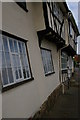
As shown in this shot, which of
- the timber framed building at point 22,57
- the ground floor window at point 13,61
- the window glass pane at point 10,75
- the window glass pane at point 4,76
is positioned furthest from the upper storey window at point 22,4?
the window glass pane at point 4,76

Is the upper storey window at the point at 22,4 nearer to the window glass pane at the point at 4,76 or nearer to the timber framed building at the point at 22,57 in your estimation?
the timber framed building at the point at 22,57

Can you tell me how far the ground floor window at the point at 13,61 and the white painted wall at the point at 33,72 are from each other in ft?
0.84

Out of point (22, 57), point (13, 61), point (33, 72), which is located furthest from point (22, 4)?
point (33, 72)

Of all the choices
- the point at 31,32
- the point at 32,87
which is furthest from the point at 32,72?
the point at 31,32

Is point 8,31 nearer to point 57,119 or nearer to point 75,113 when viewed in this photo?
point 57,119

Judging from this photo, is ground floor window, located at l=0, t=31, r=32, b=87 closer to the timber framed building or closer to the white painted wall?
the timber framed building

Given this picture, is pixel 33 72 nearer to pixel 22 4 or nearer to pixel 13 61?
pixel 13 61

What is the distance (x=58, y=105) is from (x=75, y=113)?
167 centimetres

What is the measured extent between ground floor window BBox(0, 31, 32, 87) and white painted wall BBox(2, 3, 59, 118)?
0.26m

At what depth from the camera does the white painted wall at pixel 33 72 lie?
513cm

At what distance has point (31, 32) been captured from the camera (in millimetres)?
8016

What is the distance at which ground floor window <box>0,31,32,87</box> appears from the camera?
515 cm

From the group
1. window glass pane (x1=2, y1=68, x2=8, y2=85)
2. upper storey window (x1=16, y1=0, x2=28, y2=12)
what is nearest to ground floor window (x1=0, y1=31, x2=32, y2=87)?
window glass pane (x1=2, y1=68, x2=8, y2=85)

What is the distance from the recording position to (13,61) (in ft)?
19.4
